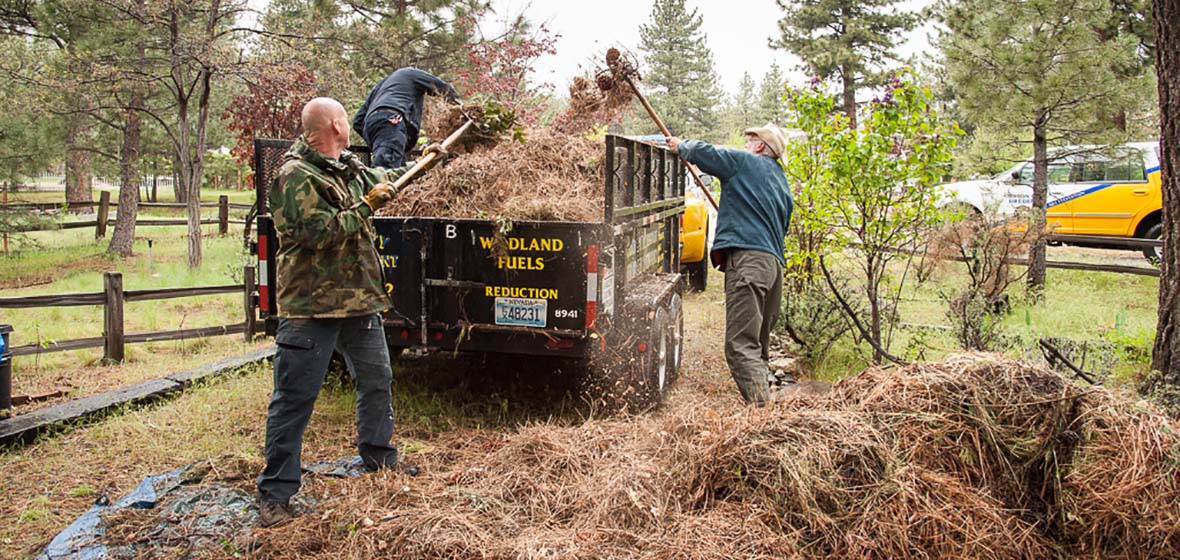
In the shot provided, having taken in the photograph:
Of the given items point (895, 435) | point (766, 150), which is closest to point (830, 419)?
point (895, 435)

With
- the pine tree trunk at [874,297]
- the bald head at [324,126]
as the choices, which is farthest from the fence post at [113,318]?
the pine tree trunk at [874,297]

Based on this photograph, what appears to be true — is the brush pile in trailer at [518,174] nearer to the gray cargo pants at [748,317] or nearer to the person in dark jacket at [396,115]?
the person in dark jacket at [396,115]

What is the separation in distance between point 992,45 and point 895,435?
9.33m

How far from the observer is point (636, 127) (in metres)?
39.7

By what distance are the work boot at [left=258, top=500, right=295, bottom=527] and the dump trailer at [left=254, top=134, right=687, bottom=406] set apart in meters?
1.60

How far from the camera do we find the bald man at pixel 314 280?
3.52 metres

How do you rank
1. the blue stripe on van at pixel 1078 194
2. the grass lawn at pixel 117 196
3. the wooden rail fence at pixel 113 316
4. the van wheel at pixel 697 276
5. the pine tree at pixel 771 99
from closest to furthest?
1. the wooden rail fence at pixel 113 316
2. the van wheel at pixel 697 276
3. the blue stripe on van at pixel 1078 194
4. the grass lawn at pixel 117 196
5. the pine tree at pixel 771 99

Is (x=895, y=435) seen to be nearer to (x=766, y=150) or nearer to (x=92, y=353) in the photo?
(x=766, y=150)

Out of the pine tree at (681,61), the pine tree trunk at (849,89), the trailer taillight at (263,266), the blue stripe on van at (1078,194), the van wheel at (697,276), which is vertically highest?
the pine tree at (681,61)

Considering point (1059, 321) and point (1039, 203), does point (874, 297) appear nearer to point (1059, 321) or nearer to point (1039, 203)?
point (1059, 321)

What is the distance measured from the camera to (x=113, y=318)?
23.0 ft

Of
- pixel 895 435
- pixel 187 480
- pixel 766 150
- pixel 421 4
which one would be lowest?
pixel 187 480

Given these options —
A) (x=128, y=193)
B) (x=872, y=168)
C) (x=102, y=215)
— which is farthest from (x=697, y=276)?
(x=102, y=215)

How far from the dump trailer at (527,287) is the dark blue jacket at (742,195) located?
51 centimetres
